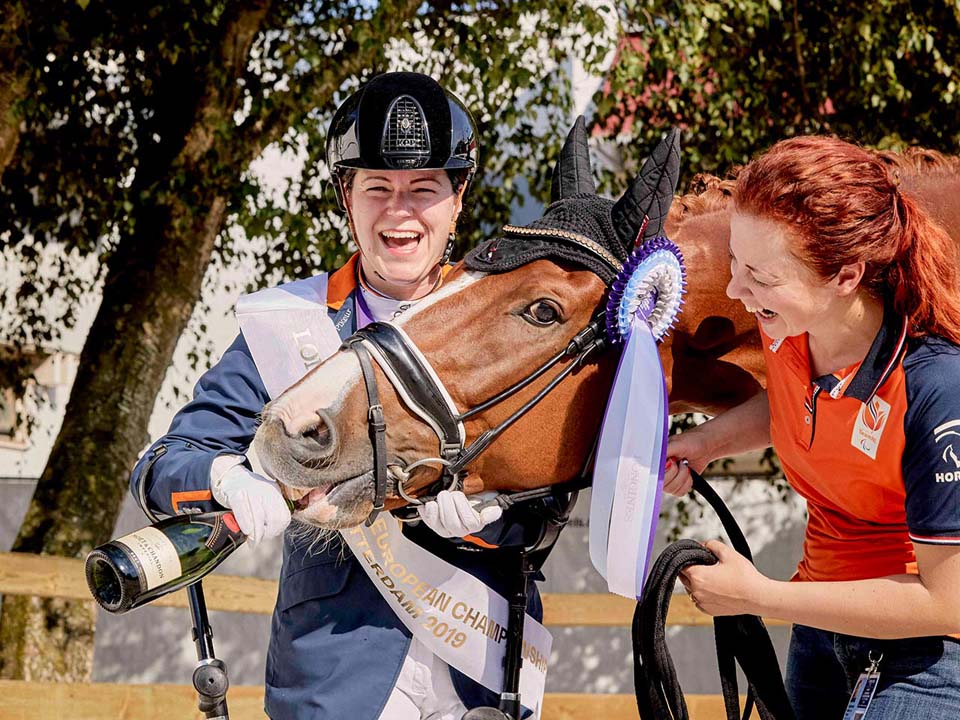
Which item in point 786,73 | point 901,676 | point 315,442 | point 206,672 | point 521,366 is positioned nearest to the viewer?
point 901,676

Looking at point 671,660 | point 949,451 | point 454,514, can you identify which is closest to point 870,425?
point 949,451

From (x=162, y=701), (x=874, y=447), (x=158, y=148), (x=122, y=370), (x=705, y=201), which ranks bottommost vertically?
(x=162, y=701)

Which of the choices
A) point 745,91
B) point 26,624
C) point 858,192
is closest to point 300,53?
point 745,91

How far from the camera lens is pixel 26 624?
6031 millimetres

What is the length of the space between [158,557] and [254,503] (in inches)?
7.0

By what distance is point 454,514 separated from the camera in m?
1.90

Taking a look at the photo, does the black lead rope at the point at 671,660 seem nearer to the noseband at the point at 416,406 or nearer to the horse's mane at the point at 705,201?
the noseband at the point at 416,406

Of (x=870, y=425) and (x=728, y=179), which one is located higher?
(x=728, y=179)

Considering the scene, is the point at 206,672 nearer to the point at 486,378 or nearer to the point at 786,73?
the point at 486,378

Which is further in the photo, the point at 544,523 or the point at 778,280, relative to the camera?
the point at 544,523

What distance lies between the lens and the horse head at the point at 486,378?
1883mm

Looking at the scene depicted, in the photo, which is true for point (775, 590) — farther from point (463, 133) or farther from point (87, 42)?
point (87, 42)

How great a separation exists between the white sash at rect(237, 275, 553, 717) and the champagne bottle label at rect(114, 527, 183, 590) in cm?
40

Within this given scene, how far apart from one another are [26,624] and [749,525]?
5761 mm
